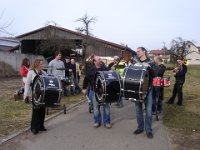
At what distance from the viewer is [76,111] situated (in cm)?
1166

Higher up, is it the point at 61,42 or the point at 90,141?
the point at 61,42

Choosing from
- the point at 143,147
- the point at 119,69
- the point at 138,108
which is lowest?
the point at 143,147

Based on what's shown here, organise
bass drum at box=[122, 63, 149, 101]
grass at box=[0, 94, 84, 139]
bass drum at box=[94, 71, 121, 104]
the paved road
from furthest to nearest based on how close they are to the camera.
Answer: grass at box=[0, 94, 84, 139], bass drum at box=[94, 71, 121, 104], bass drum at box=[122, 63, 149, 101], the paved road

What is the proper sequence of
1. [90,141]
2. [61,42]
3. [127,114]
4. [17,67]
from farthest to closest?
[61,42] < [17,67] < [127,114] < [90,141]

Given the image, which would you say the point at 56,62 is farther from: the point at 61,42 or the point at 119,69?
the point at 61,42

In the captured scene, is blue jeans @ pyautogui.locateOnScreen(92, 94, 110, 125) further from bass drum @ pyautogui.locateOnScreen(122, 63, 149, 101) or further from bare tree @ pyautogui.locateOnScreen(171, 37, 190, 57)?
bare tree @ pyautogui.locateOnScreen(171, 37, 190, 57)

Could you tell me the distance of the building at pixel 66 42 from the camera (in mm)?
40938

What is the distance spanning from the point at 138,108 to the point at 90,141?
1.36 meters

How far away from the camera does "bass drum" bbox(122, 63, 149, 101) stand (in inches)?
300

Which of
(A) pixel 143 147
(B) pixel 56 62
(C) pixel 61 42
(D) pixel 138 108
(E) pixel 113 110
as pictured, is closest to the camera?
(A) pixel 143 147

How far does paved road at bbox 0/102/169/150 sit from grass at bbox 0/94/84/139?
677 millimetres

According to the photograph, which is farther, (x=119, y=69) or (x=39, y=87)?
(x=119, y=69)

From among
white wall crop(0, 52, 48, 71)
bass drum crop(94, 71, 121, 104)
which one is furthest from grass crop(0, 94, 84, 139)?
white wall crop(0, 52, 48, 71)

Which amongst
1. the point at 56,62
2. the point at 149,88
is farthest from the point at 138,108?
the point at 56,62
